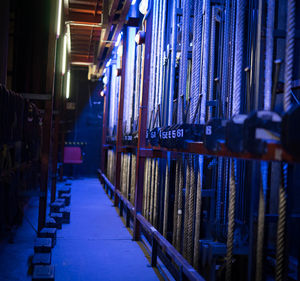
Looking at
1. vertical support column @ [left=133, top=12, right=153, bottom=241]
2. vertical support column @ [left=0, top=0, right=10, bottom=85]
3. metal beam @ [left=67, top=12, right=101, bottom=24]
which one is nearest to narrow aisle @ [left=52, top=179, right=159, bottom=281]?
vertical support column @ [left=133, top=12, right=153, bottom=241]

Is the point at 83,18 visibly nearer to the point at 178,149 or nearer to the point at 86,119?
the point at 178,149

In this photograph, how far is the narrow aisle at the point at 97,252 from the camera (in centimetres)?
475

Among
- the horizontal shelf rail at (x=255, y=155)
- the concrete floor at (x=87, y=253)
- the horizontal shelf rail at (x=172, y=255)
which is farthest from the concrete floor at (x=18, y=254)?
the horizontal shelf rail at (x=255, y=155)

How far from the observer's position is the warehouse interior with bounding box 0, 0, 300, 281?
267 centimetres

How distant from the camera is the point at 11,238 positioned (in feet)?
18.9

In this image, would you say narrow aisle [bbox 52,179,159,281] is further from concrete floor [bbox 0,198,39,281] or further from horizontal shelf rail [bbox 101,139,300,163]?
horizontal shelf rail [bbox 101,139,300,163]

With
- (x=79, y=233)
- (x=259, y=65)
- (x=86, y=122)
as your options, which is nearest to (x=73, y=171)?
(x=86, y=122)

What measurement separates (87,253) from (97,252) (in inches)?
6.2

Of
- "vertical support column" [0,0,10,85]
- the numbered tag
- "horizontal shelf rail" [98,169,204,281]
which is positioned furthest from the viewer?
"vertical support column" [0,0,10,85]

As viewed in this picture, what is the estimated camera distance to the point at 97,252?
5.70m

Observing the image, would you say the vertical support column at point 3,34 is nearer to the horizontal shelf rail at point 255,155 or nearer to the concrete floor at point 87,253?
the concrete floor at point 87,253

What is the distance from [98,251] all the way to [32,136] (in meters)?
2.29

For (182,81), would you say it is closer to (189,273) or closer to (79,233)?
(189,273)

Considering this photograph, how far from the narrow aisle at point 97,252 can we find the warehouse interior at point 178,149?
0.08 ft
